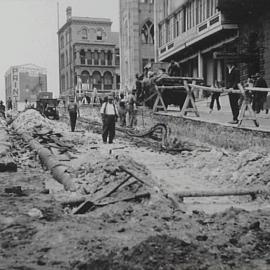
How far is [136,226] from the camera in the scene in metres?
5.86

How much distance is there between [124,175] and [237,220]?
2902 millimetres

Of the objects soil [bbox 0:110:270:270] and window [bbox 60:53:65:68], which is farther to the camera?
window [bbox 60:53:65:68]

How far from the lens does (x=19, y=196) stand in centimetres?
809

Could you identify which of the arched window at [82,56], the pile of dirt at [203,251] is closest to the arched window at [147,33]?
the arched window at [82,56]

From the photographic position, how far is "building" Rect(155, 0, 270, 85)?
2570 cm

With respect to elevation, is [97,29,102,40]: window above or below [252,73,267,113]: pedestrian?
above

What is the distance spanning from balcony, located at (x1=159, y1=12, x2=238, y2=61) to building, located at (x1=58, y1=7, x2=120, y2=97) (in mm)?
31312

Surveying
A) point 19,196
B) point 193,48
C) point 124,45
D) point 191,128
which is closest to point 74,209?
point 19,196

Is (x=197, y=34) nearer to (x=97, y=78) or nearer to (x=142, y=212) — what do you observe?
(x=142, y=212)

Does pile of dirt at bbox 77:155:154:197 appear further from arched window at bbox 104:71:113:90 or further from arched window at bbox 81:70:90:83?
arched window at bbox 104:71:113:90

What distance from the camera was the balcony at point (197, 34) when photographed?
28.2 m

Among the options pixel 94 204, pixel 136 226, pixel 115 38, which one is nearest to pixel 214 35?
pixel 94 204

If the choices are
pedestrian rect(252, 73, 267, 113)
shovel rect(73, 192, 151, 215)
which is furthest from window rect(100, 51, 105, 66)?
shovel rect(73, 192, 151, 215)

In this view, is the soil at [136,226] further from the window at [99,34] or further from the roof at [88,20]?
the window at [99,34]
